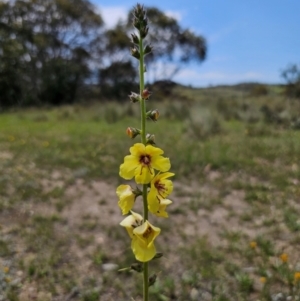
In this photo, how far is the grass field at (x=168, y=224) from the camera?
3709mm

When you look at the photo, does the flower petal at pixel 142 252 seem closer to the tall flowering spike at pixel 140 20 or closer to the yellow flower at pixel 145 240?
the yellow flower at pixel 145 240

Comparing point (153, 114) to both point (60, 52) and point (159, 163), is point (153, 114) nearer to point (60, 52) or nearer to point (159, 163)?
point (159, 163)

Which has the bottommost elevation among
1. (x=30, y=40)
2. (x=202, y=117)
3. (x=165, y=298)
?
(x=165, y=298)

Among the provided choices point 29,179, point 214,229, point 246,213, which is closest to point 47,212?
point 29,179

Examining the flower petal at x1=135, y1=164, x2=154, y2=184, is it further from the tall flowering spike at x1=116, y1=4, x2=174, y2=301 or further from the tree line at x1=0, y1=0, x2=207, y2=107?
the tree line at x1=0, y1=0, x2=207, y2=107

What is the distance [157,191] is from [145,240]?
164 millimetres

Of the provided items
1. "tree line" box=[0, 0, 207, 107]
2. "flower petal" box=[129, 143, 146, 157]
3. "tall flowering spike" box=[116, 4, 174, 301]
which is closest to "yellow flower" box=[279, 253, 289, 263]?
"tall flowering spike" box=[116, 4, 174, 301]

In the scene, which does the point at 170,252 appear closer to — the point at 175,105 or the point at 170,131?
the point at 170,131

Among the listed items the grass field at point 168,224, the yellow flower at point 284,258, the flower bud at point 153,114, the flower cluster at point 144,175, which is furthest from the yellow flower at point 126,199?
the yellow flower at point 284,258

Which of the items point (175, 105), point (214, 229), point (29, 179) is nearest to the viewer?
point (214, 229)

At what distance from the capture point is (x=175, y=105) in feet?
54.1

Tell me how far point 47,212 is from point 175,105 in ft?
38.3

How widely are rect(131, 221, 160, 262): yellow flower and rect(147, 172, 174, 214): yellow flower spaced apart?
0.07 m

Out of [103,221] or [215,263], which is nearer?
[215,263]
